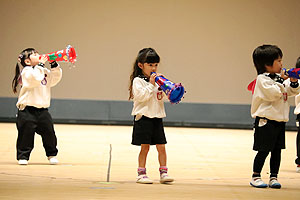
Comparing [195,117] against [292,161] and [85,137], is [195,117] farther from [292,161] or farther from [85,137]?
[292,161]

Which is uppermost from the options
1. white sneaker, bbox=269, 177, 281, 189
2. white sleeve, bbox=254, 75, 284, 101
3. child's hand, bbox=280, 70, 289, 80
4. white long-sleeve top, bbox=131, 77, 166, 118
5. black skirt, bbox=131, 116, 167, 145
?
child's hand, bbox=280, 70, 289, 80

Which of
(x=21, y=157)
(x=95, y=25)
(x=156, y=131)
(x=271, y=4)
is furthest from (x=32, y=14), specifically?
(x=156, y=131)

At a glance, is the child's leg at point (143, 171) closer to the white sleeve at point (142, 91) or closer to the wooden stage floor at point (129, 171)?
the wooden stage floor at point (129, 171)

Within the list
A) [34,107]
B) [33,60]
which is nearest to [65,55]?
[33,60]

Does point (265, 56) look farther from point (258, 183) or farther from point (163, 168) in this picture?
point (163, 168)

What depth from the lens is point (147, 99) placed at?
4.39m

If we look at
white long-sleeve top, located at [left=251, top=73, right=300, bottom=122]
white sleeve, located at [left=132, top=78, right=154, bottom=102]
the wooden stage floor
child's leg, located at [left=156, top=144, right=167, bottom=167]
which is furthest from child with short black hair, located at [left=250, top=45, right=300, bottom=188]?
white sleeve, located at [left=132, top=78, right=154, bottom=102]

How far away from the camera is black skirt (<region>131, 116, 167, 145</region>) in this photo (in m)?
4.41

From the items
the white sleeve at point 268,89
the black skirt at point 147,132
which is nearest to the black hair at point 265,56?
the white sleeve at point 268,89

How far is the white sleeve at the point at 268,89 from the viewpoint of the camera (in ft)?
13.5

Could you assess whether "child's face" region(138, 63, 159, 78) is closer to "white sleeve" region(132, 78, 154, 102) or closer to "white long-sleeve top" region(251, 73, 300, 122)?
"white sleeve" region(132, 78, 154, 102)

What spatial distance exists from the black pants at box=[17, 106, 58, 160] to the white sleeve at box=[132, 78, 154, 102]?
4.57 ft

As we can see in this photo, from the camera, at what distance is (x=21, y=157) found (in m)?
5.36

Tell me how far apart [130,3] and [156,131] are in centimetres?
677
